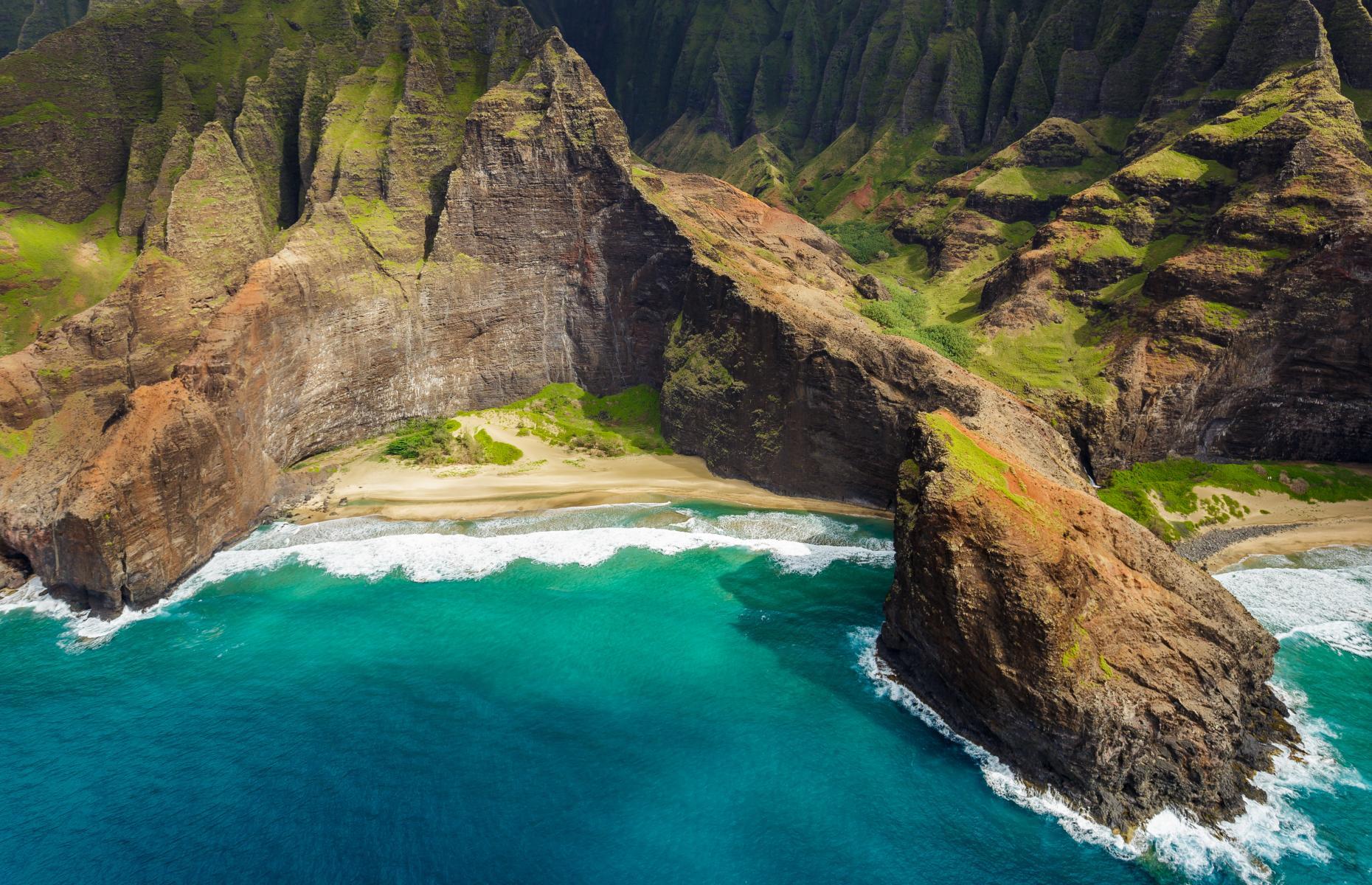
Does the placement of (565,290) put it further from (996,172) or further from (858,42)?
(858,42)

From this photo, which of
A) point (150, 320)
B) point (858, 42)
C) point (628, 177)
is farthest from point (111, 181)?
point (858, 42)

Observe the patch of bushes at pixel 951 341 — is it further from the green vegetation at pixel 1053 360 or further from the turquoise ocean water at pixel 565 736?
the turquoise ocean water at pixel 565 736

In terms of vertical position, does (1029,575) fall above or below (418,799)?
above

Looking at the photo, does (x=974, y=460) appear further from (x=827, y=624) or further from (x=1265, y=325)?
(x=1265, y=325)

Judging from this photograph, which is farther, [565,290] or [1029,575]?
[565,290]

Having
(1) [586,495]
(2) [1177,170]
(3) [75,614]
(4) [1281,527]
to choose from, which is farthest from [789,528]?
(2) [1177,170]

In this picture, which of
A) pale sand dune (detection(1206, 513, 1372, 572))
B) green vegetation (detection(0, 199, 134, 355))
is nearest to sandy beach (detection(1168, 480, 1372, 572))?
pale sand dune (detection(1206, 513, 1372, 572))
